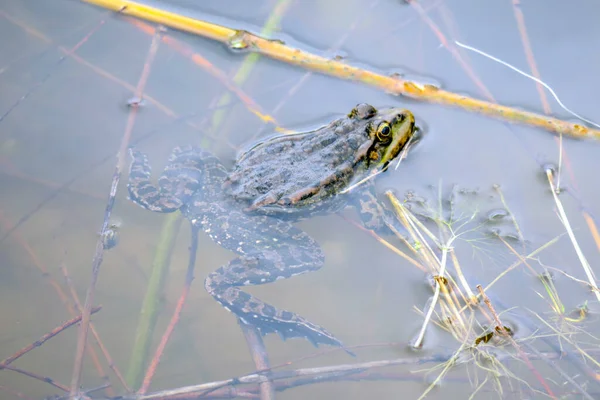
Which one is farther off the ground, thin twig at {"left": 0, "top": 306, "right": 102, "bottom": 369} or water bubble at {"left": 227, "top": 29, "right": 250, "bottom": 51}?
water bubble at {"left": 227, "top": 29, "right": 250, "bottom": 51}

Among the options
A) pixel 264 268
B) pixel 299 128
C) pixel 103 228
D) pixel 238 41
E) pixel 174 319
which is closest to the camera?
pixel 174 319

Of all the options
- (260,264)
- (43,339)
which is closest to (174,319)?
(260,264)

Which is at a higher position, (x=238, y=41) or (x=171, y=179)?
(x=238, y=41)

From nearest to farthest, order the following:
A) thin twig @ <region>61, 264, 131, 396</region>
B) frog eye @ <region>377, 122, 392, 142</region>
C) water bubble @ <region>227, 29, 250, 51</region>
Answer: thin twig @ <region>61, 264, 131, 396</region> < frog eye @ <region>377, 122, 392, 142</region> < water bubble @ <region>227, 29, 250, 51</region>

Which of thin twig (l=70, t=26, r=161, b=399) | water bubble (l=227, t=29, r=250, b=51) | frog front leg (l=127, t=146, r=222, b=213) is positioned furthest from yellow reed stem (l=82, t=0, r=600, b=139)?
frog front leg (l=127, t=146, r=222, b=213)

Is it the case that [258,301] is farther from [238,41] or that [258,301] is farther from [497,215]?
[238,41]

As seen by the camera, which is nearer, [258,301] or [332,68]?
[258,301]

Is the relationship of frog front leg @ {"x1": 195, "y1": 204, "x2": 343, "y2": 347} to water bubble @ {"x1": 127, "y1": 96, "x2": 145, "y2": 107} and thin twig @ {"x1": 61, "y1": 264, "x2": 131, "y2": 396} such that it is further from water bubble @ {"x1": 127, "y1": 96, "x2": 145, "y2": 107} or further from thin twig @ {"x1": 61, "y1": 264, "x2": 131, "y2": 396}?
water bubble @ {"x1": 127, "y1": 96, "x2": 145, "y2": 107}

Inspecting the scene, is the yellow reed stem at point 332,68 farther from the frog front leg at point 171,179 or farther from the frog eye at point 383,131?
the frog front leg at point 171,179

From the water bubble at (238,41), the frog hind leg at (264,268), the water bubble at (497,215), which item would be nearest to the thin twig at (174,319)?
the frog hind leg at (264,268)
